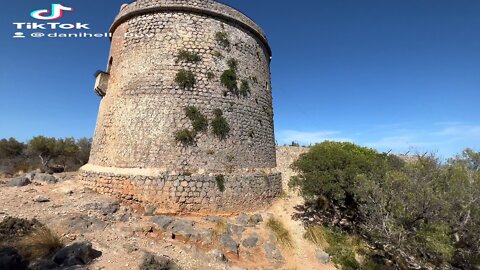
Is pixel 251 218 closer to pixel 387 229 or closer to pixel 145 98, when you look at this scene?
pixel 387 229

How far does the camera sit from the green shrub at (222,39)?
481 inches

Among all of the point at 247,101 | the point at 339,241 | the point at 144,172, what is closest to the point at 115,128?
the point at 144,172

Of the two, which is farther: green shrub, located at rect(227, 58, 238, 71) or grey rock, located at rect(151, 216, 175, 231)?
green shrub, located at rect(227, 58, 238, 71)

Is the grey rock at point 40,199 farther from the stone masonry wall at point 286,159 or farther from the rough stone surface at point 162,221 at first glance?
the stone masonry wall at point 286,159

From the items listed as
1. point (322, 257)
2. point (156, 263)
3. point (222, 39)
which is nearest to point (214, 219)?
point (156, 263)

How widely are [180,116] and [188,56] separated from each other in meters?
2.74

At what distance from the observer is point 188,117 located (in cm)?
1107

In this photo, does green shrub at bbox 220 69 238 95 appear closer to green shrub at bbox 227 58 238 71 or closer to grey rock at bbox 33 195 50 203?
green shrub at bbox 227 58 238 71

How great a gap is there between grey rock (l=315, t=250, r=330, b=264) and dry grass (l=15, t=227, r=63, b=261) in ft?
26.4

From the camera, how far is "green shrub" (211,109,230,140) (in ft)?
37.2

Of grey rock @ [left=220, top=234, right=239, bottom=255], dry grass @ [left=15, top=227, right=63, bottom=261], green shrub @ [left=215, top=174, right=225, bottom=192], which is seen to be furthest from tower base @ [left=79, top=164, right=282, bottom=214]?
dry grass @ [left=15, top=227, right=63, bottom=261]

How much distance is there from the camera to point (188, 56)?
454 inches

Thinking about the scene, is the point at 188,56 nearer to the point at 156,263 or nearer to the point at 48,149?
the point at 156,263

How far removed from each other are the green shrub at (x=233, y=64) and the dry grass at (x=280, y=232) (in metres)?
7.09
